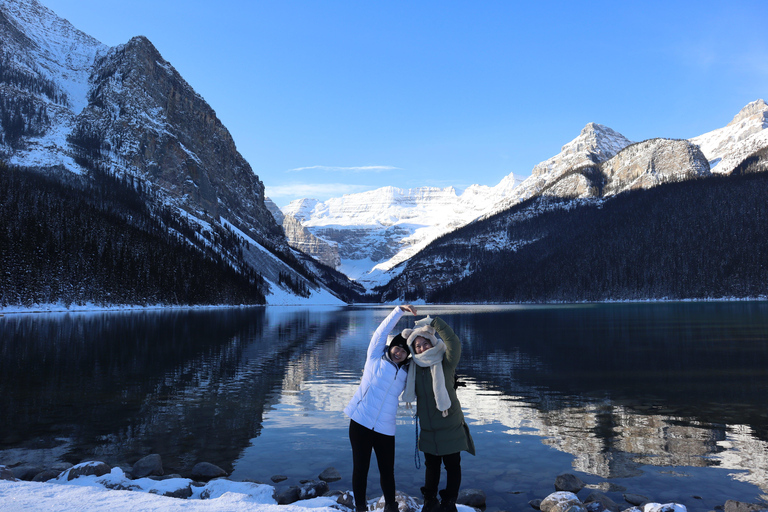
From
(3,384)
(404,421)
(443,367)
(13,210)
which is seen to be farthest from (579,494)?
(13,210)

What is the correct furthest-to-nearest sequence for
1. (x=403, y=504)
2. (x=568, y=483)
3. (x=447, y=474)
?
(x=568, y=483) → (x=403, y=504) → (x=447, y=474)

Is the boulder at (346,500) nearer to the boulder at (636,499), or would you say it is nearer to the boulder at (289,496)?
the boulder at (289,496)

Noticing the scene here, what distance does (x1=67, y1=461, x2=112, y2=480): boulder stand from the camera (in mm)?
11730

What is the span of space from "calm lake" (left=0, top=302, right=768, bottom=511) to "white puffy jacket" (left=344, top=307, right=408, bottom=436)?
13.1ft

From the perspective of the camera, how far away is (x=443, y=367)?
31.1 feet

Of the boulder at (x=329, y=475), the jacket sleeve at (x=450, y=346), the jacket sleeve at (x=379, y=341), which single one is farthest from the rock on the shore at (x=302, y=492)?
the jacket sleeve at (x=450, y=346)

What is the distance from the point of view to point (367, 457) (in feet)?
31.3

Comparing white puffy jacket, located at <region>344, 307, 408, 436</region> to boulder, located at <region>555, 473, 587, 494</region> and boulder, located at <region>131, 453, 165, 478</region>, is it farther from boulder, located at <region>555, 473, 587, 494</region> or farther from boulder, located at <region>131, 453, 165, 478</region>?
boulder, located at <region>131, 453, 165, 478</region>

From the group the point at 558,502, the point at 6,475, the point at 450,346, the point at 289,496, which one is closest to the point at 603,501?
the point at 558,502

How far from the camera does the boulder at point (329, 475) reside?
12.9m

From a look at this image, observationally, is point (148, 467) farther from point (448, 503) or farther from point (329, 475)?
point (448, 503)

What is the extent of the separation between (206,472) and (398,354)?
23.7ft

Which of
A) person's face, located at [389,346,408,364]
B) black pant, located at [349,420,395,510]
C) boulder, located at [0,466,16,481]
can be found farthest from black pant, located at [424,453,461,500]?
boulder, located at [0,466,16,481]

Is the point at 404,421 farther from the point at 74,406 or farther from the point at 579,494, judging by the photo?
the point at 74,406
